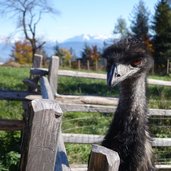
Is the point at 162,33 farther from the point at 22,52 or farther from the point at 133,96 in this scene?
the point at 133,96

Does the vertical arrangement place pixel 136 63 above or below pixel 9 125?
above

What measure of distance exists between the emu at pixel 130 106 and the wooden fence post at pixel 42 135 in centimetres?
95

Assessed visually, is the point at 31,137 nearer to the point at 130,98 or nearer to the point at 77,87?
the point at 130,98

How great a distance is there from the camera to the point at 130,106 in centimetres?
269

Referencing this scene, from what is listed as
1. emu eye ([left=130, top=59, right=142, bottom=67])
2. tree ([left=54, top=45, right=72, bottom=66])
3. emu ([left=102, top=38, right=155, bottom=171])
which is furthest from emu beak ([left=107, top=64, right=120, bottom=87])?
tree ([left=54, top=45, right=72, bottom=66])

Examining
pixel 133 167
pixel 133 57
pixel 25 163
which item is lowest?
pixel 133 167

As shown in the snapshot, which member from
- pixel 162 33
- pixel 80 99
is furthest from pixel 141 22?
pixel 80 99

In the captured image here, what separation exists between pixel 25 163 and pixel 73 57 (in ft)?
168

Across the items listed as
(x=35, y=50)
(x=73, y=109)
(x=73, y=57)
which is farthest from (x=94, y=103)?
(x=73, y=57)

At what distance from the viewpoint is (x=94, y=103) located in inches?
256

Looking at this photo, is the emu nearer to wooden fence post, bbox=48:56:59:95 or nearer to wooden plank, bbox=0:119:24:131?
wooden plank, bbox=0:119:24:131

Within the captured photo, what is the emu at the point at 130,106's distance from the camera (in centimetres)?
260

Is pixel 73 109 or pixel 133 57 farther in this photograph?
pixel 73 109

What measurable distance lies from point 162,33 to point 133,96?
3819 centimetres
